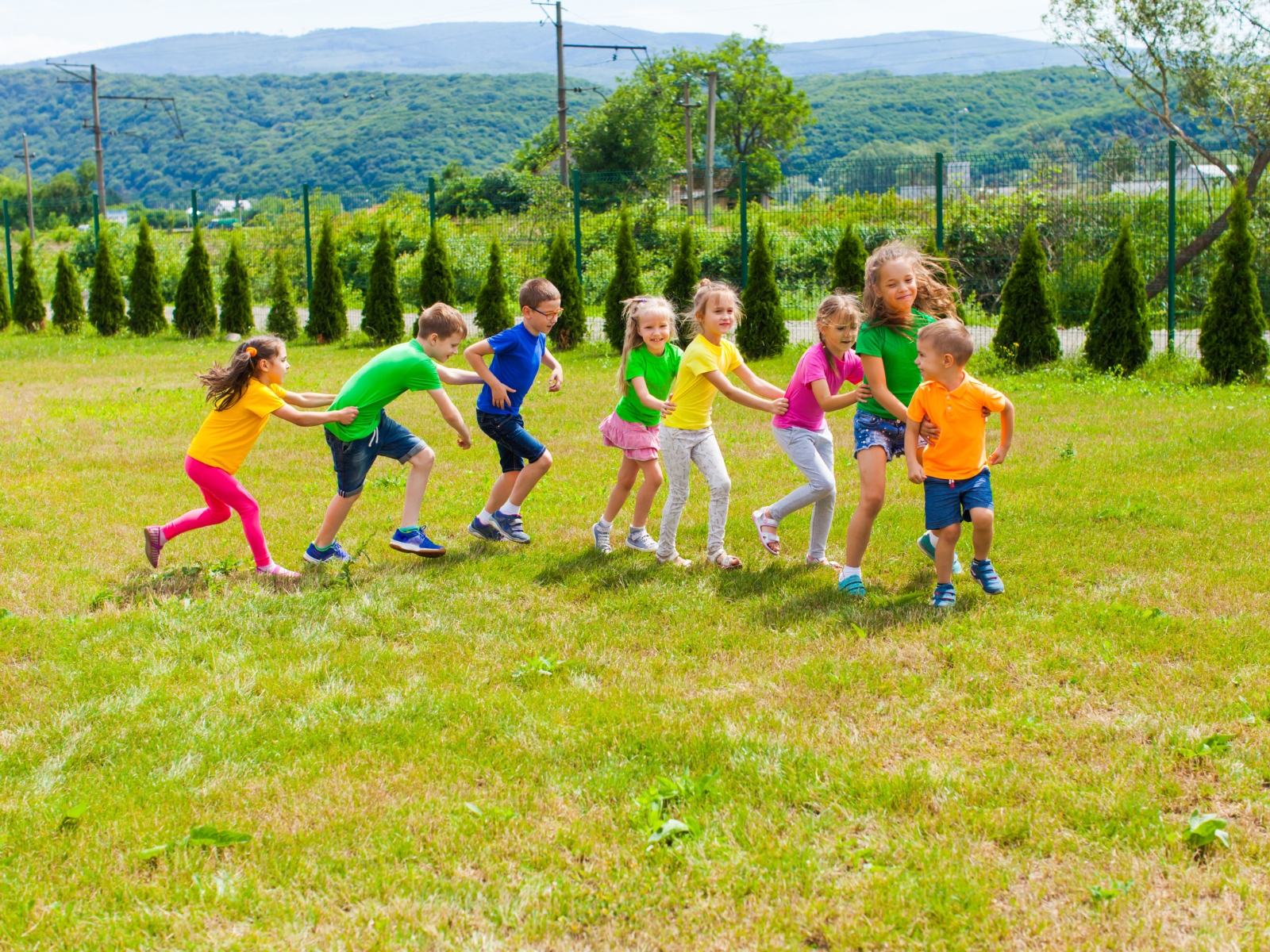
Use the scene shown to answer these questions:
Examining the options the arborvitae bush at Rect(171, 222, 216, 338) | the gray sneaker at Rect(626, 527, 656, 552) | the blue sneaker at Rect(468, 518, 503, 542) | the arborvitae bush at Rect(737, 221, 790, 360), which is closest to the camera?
the gray sneaker at Rect(626, 527, 656, 552)

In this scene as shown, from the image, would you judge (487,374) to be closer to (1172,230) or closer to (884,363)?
(884,363)

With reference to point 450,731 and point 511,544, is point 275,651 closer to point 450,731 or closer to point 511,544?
point 450,731

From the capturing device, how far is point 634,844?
341 centimetres

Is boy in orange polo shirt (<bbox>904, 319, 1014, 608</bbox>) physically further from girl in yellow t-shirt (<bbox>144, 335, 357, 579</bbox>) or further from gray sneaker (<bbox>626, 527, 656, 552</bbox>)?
girl in yellow t-shirt (<bbox>144, 335, 357, 579</bbox>)

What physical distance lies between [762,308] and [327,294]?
26.6 feet

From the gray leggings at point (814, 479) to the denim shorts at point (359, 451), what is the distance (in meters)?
2.31

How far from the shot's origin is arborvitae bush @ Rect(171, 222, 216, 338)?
69.0ft

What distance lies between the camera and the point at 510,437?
6984mm

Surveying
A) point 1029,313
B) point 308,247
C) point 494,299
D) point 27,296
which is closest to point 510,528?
point 1029,313

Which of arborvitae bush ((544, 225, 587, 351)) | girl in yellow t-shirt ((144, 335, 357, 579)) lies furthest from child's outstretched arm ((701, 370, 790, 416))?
arborvitae bush ((544, 225, 587, 351))

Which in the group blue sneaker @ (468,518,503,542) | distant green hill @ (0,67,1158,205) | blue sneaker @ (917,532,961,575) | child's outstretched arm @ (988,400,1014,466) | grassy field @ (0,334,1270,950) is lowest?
grassy field @ (0,334,1270,950)

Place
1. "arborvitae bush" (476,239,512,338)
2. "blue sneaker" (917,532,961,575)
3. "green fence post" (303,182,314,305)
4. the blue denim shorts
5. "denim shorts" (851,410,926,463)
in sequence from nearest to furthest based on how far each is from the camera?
the blue denim shorts, "denim shorts" (851,410,926,463), "blue sneaker" (917,532,961,575), "arborvitae bush" (476,239,512,338), "green fence post" (303,182,314,305)

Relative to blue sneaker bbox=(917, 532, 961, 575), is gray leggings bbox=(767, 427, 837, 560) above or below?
above

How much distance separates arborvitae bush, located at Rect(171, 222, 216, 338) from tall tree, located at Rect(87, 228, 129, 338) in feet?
6.12
